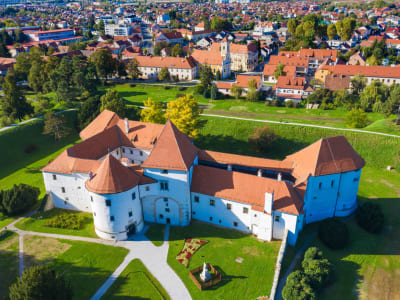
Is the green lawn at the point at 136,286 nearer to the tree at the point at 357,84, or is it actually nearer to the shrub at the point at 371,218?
the shrub at the point at 371,218

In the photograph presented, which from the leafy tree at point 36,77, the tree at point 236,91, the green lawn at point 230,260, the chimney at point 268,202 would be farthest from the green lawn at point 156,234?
the leafy tree at point 36,77

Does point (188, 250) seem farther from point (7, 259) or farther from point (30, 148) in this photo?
point (30, 148)

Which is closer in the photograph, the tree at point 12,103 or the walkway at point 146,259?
the walkway at point 146,259

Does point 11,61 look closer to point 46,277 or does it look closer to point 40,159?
point 40,159

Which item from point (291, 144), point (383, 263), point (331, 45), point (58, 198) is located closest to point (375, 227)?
point (383, 263)

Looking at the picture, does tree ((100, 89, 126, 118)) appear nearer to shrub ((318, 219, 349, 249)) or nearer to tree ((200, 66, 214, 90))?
tree ((200, 66, 214, 90))

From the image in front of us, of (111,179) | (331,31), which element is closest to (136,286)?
(111,179)
